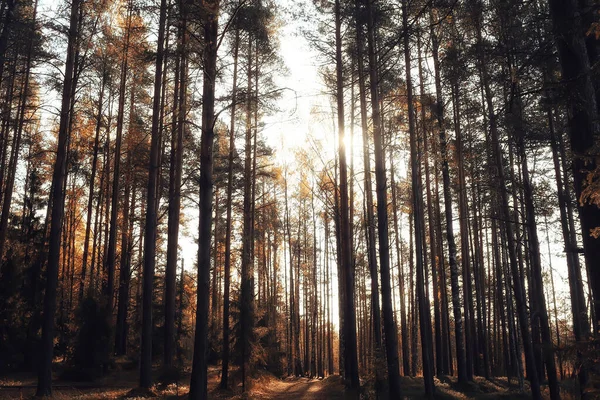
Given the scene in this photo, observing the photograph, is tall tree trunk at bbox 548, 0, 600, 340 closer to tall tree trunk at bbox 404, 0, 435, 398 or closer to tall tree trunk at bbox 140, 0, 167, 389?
tall tree trunk at bbox 404, 0, 435, 398

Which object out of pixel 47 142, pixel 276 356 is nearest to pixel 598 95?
pixel 276 356

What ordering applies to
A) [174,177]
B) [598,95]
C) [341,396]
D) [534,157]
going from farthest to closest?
[534,157] → [174,177] → [341,396] → [598,95]

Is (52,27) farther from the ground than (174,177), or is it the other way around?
(52,27)

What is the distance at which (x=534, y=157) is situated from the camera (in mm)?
17297

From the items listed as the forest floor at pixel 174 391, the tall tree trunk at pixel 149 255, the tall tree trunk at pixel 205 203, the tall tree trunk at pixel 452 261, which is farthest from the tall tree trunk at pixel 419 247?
the tall tree trunk at pixel 149 255

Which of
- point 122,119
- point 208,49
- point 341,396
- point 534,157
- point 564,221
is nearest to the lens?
point 208,49

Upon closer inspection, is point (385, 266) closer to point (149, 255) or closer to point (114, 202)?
point (149, 255)

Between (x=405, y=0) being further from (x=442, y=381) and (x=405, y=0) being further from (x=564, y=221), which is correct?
(x=442, y=381)

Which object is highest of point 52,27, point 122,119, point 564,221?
point 122,119

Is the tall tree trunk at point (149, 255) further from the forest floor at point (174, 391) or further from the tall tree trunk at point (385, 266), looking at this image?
the tall tree trunk at point (385, 266)

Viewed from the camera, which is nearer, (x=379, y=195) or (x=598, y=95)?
(x=598, y=95)

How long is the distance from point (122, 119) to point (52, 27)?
934cm

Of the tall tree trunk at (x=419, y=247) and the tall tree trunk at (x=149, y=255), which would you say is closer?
the tall tree trunk at (x=419, y=247)

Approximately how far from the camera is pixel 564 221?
589 inches
